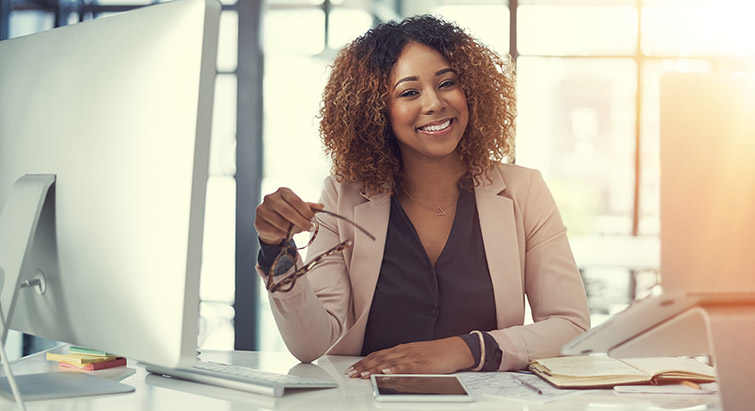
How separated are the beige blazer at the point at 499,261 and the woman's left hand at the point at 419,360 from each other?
287 mm

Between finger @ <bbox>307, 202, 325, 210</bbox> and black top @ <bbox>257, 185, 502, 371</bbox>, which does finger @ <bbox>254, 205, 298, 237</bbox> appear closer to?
finger @ <bbox>307, 202, 325, 210</bbox>

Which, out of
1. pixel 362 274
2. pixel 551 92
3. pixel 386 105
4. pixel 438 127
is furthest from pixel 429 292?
pixel 551 92

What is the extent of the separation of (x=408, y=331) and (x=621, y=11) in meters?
3.12

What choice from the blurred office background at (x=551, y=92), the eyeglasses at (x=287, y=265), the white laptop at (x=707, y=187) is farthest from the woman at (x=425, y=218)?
the blurred office background at (x=551, y=92)

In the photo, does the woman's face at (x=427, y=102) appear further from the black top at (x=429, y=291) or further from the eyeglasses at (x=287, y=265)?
the eyeglasses at (x=287, y=265)

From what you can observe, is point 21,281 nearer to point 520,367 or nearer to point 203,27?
point 203,27

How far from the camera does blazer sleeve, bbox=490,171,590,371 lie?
1.43 meters

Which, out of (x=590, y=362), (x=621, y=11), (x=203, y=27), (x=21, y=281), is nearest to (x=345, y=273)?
(x=590, y=362)

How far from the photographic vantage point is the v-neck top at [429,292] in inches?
68.9

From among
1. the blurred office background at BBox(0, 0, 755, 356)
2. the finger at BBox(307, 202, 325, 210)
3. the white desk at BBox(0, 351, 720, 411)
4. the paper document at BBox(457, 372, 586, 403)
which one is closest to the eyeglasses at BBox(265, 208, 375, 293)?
the finger at BBox(307, 202, 325, 210)

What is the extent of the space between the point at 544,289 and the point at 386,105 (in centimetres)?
66

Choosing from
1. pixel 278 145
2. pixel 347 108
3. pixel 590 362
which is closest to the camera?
pixel 590 362

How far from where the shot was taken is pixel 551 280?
1.69 metres

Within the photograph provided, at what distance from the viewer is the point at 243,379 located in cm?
113
